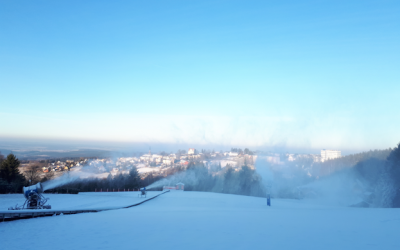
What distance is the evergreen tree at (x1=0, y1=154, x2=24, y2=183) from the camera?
24.3 meters

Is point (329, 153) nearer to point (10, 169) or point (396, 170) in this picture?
point (396, 170)

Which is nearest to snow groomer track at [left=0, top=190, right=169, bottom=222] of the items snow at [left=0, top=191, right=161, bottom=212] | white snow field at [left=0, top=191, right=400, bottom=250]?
white snow field at [left=0, top=191, right=400, bottom=250]

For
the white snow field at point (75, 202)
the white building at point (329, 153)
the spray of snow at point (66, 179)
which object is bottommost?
the spray of snow at point (66, 179)

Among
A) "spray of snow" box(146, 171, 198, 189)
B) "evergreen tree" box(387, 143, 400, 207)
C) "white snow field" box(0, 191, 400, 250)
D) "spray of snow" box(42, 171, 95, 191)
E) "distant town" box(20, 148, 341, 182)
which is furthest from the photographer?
"spray of snow" box(146, 171, 198, 189)

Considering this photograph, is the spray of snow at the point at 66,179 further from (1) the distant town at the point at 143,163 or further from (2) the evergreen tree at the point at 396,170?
(2) the evergreen tree at the point at 396,170

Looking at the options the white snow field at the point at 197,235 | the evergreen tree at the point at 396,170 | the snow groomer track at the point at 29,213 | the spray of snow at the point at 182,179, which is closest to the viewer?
the white snow field at the point at 197,235

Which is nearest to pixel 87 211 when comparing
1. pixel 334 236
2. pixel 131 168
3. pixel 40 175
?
pixel 334 236

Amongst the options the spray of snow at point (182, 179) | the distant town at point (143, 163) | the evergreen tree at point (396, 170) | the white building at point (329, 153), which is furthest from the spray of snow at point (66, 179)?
the white building at point (329, 153)

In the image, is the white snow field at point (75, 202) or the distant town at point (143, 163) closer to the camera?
the white snow field at point (75, 202)

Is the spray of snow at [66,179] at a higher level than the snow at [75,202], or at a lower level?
lower

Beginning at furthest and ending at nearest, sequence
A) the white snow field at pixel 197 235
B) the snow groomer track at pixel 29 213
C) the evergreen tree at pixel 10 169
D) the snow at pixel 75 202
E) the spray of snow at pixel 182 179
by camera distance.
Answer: the spray of snow at pixel 182 179
the evergreen tree at pixel 10 169
the snow at pixel 75 202
the snow groomer track at pixel 29 213
the white snow field at pixel 197 235

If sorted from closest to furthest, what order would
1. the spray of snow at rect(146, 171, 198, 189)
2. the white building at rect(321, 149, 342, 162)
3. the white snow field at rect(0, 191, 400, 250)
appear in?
the white snow field at rect(0, 191, 400, 250)
the spray of snow at rect(146, 171, 198, 189)
the white building at rect(321, 149, 342, 162)

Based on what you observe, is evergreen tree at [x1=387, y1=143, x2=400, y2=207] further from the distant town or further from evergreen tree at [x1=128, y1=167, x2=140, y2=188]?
evergreen tree at [x1=128, y1=167, x2=140, y2=188]

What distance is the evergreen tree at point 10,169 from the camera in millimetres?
24281
